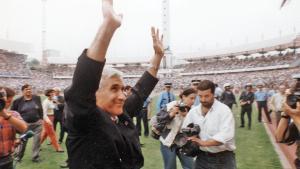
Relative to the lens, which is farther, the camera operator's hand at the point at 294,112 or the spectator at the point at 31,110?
the spectator at the point at 31,110

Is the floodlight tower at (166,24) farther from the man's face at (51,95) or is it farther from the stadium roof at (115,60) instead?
the man's face at (51,95)

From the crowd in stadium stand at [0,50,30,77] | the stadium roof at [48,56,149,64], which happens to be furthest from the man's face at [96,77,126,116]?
the stadium roof at [48,56,149,64]

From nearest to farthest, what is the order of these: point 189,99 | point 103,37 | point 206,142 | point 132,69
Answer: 1. point 103,37
2. point 206,142
3. point 189,99
4. point 132,69

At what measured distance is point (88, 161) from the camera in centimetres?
175

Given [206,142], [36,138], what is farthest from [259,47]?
[206,142]

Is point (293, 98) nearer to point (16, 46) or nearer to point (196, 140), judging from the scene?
point (196, 140)

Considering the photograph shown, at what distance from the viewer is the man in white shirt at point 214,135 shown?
3707 millimetres

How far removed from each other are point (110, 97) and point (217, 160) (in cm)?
234

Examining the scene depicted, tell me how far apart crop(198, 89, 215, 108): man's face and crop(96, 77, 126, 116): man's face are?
2246 mm

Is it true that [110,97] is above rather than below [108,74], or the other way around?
below

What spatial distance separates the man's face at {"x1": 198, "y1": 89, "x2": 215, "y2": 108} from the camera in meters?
4.05

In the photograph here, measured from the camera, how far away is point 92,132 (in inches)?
68.1

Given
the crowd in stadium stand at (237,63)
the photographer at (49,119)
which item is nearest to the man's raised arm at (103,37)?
the photographer at (49,119)

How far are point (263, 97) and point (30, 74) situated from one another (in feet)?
207
